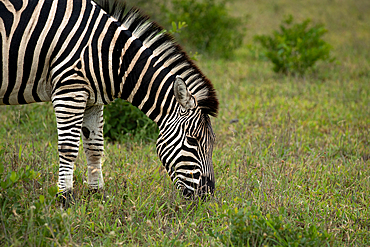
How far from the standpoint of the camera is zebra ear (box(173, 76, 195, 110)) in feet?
11.3

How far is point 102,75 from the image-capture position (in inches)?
144

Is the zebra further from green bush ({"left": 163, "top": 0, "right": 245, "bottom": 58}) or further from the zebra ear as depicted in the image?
green bush ({"left": 163, "top": 0, "right": 245, "bottom": 58})

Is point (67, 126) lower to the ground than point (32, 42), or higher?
lower

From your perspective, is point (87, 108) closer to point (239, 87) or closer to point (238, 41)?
point (239, 87)

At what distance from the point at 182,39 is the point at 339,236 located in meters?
8.76

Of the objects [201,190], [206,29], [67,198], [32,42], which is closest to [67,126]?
[67,198]

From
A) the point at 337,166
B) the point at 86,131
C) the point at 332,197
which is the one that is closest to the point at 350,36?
the point at 337,166

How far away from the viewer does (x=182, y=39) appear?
1122cm

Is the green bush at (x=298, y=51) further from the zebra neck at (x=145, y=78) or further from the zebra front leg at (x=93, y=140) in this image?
the zebra front leg at (x=93, y=140)

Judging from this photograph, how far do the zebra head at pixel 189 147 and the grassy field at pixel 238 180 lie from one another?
20 cm

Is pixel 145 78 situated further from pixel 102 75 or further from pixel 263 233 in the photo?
pixel 263 233

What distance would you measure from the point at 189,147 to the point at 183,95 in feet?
1.70

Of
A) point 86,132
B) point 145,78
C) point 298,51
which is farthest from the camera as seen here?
point 298,51

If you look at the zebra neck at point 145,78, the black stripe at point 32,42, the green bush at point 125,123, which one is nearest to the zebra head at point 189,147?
the zebra neck at point 145,78
